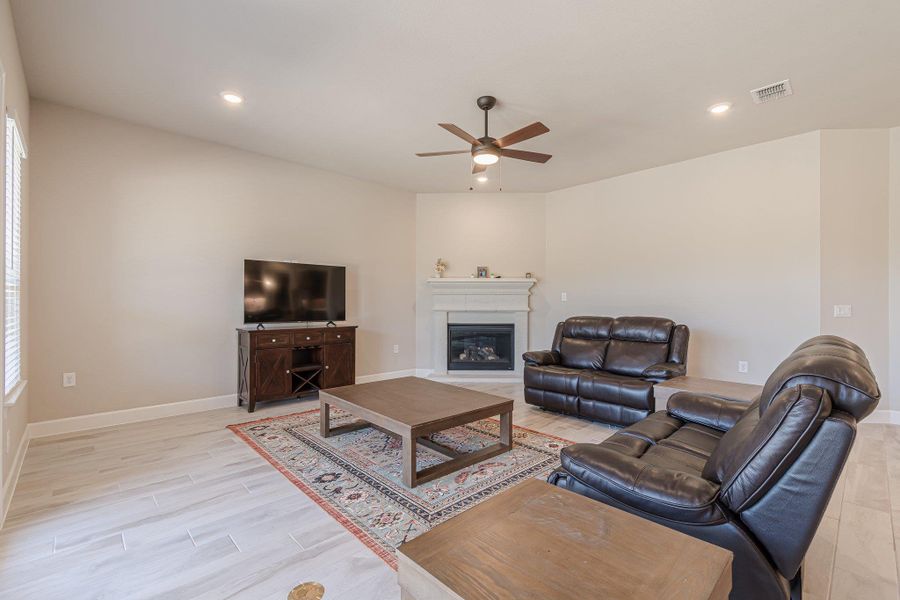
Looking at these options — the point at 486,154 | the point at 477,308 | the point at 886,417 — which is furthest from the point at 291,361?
the point at 886,417

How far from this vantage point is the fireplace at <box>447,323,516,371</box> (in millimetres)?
6215

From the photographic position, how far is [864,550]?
2.00 m

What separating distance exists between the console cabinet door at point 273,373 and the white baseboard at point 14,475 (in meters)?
1.68

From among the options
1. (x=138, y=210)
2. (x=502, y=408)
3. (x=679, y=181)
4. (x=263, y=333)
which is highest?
(x=679, y=181)

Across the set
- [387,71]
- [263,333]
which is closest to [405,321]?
[263,333]

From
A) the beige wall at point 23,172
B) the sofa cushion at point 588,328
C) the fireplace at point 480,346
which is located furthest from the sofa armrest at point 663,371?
the beige wall at point 23,172

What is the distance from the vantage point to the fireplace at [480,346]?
621 cm

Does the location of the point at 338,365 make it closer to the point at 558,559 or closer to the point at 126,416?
the point at 126,416

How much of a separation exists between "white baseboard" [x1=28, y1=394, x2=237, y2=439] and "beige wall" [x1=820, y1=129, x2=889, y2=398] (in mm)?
6142

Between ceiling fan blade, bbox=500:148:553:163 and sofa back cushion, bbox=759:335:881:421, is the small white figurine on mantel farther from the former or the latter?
sofa back cushion, bbox=759:335:881:421

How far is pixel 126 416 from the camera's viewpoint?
3.87m

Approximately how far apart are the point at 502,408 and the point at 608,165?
3.47 metres

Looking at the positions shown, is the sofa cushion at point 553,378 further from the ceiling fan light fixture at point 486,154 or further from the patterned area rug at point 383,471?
the ceiling fan light fixture at point 486,154

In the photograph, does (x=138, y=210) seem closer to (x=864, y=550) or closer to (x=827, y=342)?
(x=827, y=342)
